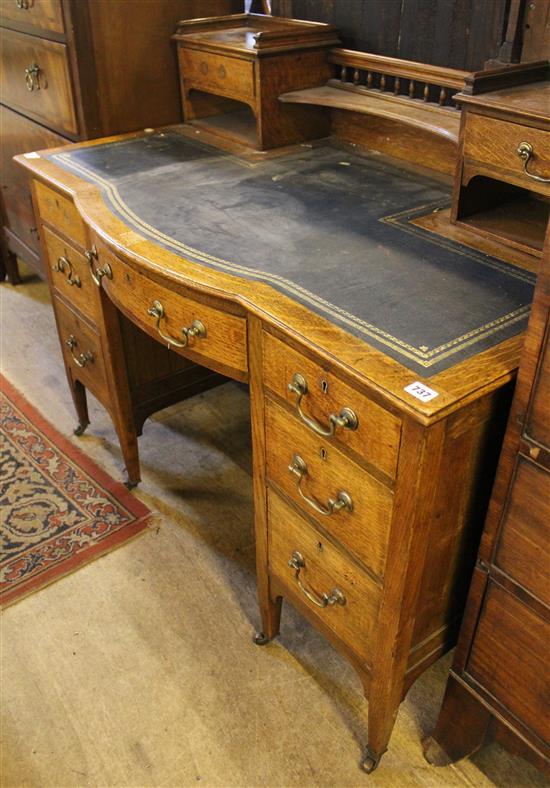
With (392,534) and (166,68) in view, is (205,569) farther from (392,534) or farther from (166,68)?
(166,68)

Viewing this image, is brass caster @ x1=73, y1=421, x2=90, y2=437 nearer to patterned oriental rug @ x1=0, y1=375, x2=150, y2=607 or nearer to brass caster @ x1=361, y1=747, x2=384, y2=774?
patterned oriental rug @ x1=0, y1=375, x2=150, y2=607

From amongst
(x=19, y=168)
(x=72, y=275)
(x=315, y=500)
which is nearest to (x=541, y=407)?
(x=315, y=500)

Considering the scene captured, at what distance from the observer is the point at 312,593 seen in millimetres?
1501

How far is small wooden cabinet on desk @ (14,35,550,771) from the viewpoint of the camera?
1.12m

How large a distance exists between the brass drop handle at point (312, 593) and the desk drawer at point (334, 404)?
35 cm

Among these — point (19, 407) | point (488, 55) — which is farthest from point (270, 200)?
point (19, 407)

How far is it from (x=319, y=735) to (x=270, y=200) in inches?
48.3

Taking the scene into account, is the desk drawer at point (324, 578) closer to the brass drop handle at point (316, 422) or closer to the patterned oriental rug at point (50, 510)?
the brass drop handle at point (316, 422)

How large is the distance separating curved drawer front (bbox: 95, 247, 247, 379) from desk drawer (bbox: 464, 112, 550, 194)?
595 millimetres

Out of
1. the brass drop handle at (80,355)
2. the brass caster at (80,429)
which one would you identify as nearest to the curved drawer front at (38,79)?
the brass drop handle at (80,355)

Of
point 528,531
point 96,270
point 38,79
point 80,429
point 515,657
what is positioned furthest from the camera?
point 80,429

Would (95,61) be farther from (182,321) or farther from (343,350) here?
(343,350)

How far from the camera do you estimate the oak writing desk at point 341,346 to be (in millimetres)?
1126

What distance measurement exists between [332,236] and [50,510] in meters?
1.27
